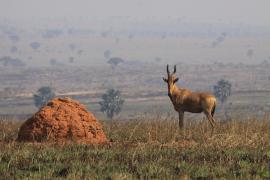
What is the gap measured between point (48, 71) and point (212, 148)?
16925 cm

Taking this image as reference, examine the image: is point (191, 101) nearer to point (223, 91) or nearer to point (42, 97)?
point (42, 97)

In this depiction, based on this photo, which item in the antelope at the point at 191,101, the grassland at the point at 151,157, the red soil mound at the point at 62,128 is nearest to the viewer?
the grassland at the point at 151,157

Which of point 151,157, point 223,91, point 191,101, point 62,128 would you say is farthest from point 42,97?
point 151,157

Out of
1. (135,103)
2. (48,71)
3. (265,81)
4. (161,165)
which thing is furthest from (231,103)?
(161,165)

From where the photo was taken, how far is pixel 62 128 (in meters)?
17.0

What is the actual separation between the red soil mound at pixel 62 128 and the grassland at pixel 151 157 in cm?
58

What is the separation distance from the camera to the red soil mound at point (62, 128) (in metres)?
16.9

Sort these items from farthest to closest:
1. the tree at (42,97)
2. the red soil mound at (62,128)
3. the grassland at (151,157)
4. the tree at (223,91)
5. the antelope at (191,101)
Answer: the tree at (223,91)
the tree at (42,97)
the antelope at (191,101)
the red soil mound at (62,128)
the grassland at (151,157)

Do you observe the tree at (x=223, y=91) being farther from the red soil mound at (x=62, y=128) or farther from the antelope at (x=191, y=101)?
the red soil mound at (x=62, y=128)

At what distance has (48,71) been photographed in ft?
597

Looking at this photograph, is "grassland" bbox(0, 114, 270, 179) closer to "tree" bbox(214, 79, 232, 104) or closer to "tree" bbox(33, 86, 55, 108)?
"tree" bbox(33, 86, 55, 108)

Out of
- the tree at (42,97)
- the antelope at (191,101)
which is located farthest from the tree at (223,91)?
Answer: the antelope at (191,101)

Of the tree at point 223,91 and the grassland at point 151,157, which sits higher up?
the grassland at point 151,157

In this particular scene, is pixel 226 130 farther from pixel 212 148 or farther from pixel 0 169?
pixel 0 169
